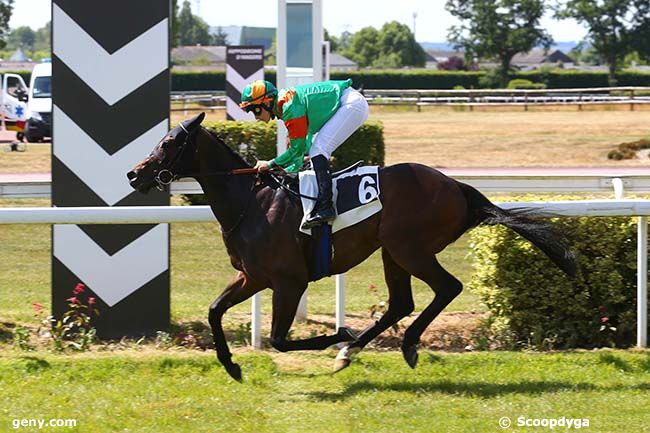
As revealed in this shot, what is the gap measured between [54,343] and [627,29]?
60.6m

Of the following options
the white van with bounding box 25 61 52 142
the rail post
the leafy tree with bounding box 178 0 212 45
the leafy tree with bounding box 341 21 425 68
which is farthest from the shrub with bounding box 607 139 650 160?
the leafy tree with bounding box 178 0 212 45

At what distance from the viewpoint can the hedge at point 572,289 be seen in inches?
301

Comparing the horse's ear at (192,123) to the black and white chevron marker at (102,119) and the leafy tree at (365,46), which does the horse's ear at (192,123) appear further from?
the leafy tree at (365,46)

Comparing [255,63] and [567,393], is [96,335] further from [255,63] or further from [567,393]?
[255,63]

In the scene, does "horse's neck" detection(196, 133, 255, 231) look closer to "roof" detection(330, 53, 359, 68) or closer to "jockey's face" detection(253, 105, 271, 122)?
"jockey's face" detection(253, 105, 271, 122)

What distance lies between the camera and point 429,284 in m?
6.95

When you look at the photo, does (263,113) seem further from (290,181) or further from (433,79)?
(433,79)

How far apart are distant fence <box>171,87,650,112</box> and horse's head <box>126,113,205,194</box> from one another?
3128 centimetres

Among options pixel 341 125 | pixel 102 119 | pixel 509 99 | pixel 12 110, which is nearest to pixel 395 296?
pixel 341 125

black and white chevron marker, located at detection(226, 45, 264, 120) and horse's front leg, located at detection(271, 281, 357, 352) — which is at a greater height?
black and white chevron marker, located at detection(226, 45, 264, 120)

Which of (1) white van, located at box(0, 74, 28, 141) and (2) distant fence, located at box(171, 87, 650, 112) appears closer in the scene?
(1) white van, located at box(0, 74, 28, 141)

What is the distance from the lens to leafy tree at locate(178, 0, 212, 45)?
14450cm

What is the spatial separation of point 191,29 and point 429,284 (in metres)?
144

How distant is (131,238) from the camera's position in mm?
8211
